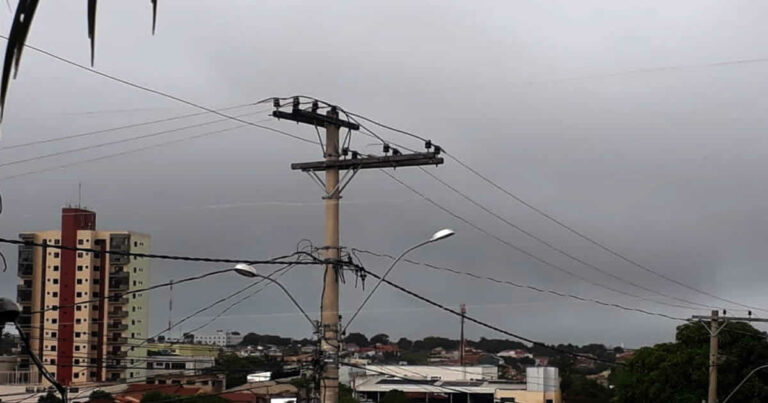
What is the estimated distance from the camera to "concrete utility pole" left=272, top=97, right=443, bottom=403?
18.7 metres

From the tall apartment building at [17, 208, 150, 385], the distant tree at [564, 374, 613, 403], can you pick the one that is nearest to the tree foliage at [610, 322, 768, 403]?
the distant tree at [564, 374, 613, 403]

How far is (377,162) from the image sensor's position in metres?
20.3

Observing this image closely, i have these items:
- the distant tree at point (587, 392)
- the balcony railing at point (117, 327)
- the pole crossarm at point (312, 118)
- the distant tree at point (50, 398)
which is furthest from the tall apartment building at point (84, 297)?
the distant tree at point (587, 392)

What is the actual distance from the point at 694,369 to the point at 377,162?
3251 centimetres

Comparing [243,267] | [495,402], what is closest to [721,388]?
[495,402]

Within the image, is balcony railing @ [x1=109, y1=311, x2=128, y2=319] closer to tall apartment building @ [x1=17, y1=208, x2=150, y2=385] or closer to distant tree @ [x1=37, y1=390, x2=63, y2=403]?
tall apartment building @ [x1=17, y1=208, x2=150, y2=385]

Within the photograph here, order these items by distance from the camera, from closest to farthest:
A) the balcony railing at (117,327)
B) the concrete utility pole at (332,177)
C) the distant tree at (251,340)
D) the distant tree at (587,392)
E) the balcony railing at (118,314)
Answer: the concrete utility pole at (332,177)
the distant tree at (251,340)
the balcony railing at (117,327)
the balcony railing at (118,314)
the distant tree at (587,392)

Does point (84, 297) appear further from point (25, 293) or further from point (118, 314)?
point (25, 293)

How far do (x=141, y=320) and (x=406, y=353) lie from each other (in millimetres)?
28828

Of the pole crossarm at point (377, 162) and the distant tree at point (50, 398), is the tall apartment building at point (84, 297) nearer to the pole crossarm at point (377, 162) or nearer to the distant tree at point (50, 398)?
the distant tree at point (50, 398)

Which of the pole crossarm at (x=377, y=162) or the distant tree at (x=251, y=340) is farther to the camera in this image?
the distant tree at (x=251, y=340)

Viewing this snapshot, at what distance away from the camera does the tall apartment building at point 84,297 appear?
48344mm

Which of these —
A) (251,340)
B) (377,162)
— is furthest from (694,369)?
(377,162)

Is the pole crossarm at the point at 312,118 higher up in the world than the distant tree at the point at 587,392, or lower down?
higher up
